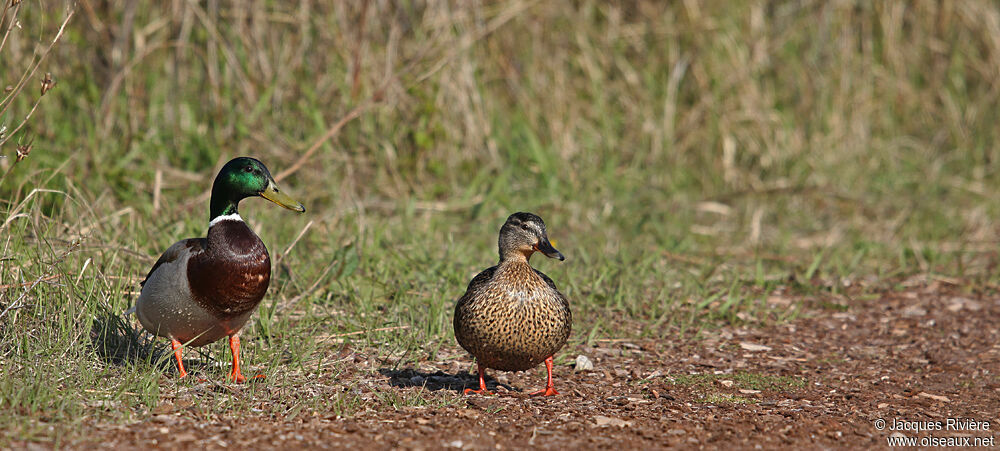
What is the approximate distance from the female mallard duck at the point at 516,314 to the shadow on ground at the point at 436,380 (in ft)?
0.71

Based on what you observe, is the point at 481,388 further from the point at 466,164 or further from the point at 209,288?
the point at 466,164

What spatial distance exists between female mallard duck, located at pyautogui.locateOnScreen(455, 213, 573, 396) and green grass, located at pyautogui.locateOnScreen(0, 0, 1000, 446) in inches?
23.3

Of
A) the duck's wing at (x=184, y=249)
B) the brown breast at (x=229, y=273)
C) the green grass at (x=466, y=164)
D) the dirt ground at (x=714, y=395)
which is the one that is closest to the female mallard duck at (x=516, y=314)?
the dirt ground at (x=714, y=395)

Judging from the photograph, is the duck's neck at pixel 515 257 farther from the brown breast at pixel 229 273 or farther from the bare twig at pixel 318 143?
the bare twig at pixel 318 143

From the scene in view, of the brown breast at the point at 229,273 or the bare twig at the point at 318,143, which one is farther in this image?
the bare twig at the point at 318,143

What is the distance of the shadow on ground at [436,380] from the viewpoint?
4.43 metres

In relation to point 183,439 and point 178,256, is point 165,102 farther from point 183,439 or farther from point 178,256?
point 183,439

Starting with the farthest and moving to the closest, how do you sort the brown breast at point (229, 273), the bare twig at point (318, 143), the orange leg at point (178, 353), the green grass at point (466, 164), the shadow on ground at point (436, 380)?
1. the bare twig at point (318, 143)
2. the green grass at point (466, 164)
3. the shadow on ground at point (436, 380)
4. the orange leg at point (178, 353)
5. the brown breast at point (229, 273)

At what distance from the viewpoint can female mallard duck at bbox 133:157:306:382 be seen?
3.99 m

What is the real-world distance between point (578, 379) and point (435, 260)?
147cm

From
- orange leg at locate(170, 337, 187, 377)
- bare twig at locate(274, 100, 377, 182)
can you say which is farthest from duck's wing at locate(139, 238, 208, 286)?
bare twig at locate(274, 100, 377, 182)

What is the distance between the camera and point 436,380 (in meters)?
4.54

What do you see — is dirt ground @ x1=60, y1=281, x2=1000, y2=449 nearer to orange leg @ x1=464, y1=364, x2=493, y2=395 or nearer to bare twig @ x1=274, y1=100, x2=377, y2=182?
orange leg @ x1=464, y1=364, x2=493, y2=395

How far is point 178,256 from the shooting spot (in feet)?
13.7
